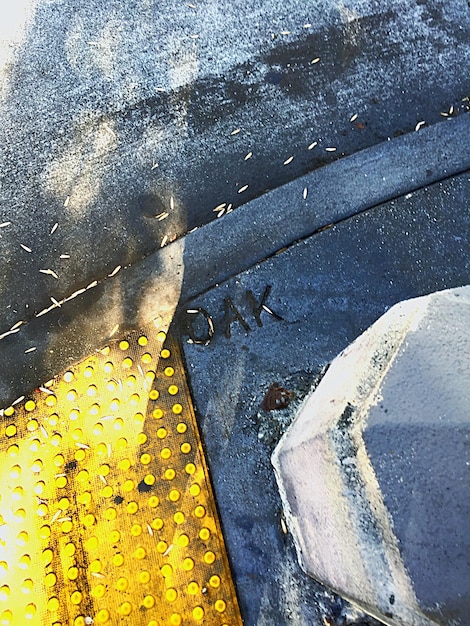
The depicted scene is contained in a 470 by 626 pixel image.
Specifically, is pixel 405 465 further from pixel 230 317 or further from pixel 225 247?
pixel 225 247

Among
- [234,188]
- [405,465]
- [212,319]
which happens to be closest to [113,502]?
[212,319]

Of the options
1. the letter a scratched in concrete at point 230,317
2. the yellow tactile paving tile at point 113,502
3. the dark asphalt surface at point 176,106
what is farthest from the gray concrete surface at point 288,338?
the dark asphalt surface at point 176,106

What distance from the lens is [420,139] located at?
Answer: 363 cm

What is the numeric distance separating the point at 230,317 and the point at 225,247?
48 cm

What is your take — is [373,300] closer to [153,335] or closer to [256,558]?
[153,335]

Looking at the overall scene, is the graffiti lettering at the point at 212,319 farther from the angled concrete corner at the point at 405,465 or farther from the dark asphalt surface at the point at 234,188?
the angled concrete corner at the point at 405,465

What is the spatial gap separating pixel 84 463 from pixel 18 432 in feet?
1.52

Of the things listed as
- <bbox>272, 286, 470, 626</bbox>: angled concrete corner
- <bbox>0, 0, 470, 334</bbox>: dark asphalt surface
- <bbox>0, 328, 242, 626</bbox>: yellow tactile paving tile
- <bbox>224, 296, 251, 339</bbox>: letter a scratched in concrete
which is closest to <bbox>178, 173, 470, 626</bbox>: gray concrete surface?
<bbox>224, 296, 251, 339</bbox>: letter a scratched in concrete

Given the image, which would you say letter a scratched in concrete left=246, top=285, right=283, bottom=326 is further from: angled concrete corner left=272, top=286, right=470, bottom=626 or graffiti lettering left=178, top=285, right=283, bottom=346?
angled concrete corner left=272, top=286, right=470, bottom=626

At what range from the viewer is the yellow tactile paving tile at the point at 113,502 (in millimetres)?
2887

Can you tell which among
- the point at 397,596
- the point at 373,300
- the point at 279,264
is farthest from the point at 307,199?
the point at 397,596

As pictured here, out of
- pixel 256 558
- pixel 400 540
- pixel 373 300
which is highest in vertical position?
pixel 400 540

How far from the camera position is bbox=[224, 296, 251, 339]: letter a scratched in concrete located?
10.8ft

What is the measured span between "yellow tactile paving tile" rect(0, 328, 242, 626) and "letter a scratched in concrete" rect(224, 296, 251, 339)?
372 millimetres
